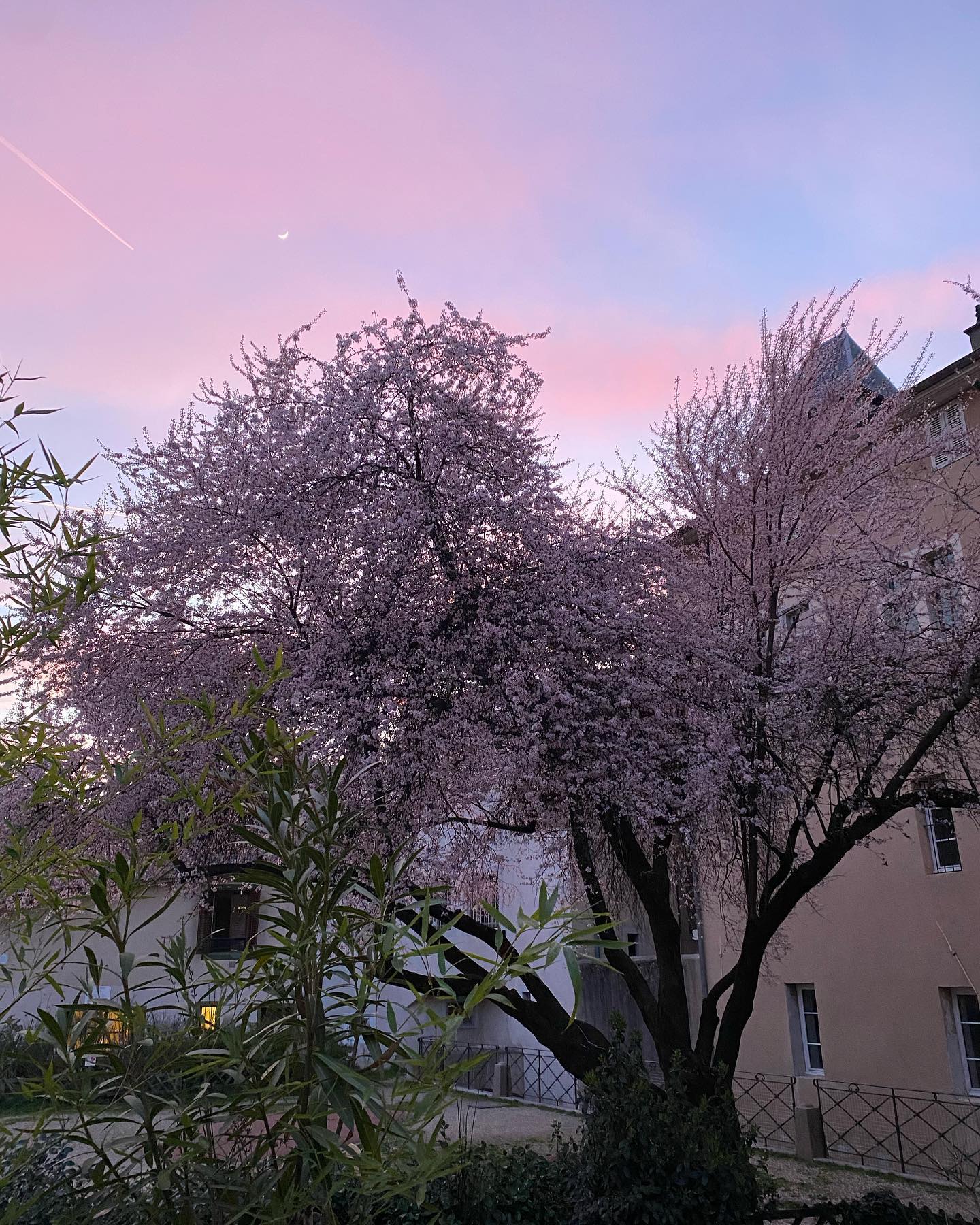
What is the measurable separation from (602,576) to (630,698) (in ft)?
4.83

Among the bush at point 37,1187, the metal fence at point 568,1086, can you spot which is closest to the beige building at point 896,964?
the metal fence at point 568,1086

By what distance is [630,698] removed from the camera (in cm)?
998

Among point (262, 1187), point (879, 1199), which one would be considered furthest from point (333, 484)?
point (262, 1187)

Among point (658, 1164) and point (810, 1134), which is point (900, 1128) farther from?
point (658, 1164)

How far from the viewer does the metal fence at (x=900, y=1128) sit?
12.3 metres

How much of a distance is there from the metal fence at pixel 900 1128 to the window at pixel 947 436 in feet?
27.2

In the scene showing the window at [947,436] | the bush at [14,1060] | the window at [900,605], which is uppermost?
the window at [947,436]

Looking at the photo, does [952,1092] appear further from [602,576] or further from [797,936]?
[602,576]

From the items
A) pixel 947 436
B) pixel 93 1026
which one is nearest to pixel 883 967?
pixel 947 436

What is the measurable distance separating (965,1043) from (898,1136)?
1.57 metres

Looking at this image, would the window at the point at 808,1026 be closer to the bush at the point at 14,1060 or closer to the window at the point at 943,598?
the window at the point at 943,598

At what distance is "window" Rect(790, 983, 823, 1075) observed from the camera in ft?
50.2

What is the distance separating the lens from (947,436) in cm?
1180

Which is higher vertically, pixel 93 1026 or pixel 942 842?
pixel 942 842
